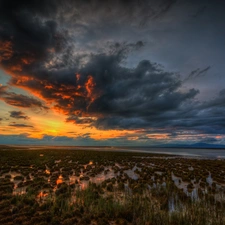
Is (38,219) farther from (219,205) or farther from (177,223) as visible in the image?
(219,205)

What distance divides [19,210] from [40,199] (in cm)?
213

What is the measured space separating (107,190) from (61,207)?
17.9ft

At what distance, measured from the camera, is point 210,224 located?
8.16 metres

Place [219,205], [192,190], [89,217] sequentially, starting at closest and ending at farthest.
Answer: [89,217] → [219,205] → [192,190]

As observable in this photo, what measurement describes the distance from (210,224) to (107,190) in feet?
27.5

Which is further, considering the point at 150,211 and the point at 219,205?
the point at 219,205

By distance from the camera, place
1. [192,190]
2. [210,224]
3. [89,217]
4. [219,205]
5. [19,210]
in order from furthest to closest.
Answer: [192,190] → [219,205] → [19,210] → [89,217] → [210,224]

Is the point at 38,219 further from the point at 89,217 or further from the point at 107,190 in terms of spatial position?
the point at 107,190

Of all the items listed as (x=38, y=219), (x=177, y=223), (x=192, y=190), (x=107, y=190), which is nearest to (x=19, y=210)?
(x=38, y=219)

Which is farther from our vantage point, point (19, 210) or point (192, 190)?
point (192, 190)

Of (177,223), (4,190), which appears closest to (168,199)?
(177,223)

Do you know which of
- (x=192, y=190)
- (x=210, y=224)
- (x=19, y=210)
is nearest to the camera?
(x=210, y=224)

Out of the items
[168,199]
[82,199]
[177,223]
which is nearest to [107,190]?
[82,199]

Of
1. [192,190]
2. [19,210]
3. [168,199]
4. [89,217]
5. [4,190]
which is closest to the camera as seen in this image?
[89,217]
